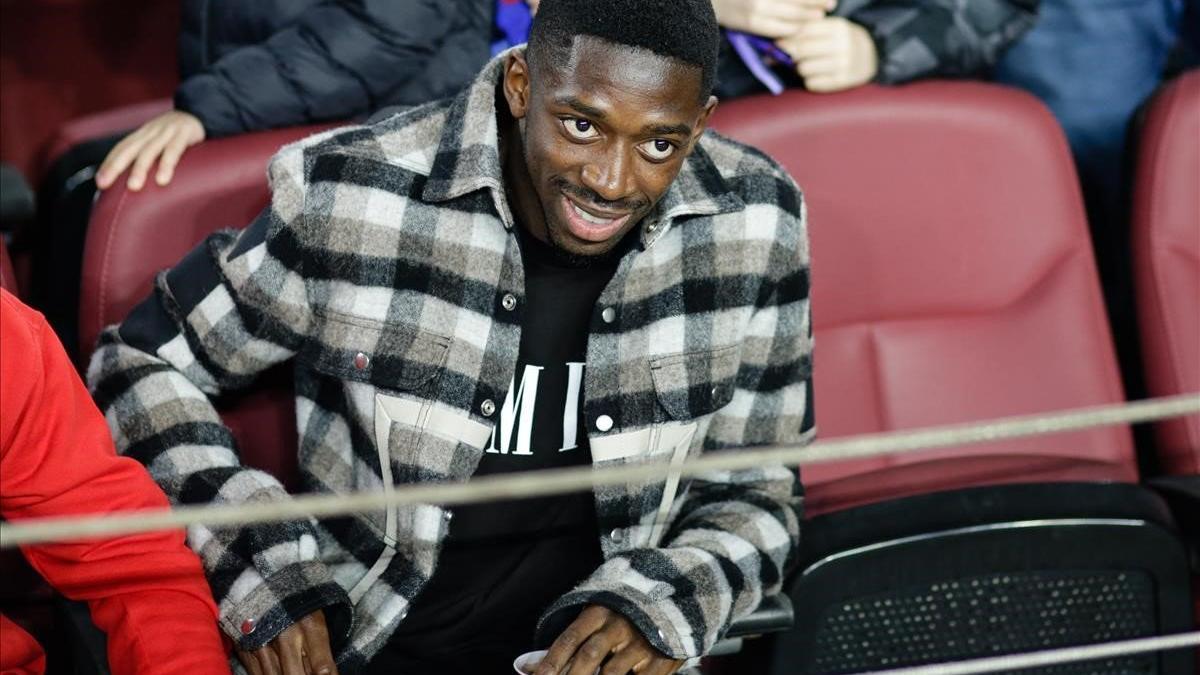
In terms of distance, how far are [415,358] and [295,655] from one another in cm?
28

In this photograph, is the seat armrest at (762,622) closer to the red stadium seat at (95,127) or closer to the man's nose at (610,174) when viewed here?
the man's nose at (610,174)

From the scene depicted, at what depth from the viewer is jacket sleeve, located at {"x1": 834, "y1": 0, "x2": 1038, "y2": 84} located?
175cm

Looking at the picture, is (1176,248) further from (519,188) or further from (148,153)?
(148,153)

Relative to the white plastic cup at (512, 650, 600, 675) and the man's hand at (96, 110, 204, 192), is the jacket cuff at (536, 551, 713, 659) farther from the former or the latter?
the man's hand at (96, 110, 204, 192)

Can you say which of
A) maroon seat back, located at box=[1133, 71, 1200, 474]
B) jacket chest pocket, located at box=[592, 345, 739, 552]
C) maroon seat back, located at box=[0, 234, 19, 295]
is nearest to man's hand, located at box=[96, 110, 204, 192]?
maroon seat back, located at box=[0, 234, 19, 295]

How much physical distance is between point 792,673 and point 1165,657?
393mm

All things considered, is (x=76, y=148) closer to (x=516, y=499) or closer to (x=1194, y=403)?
(x=516, y=499)

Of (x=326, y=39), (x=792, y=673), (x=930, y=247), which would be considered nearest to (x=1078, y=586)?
(x=792, y=673)

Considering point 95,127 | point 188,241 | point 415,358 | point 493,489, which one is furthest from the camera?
point 95,127

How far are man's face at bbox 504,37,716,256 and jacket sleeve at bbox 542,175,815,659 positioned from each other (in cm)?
19

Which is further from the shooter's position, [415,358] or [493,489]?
[415,358]

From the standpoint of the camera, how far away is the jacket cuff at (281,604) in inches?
49.1

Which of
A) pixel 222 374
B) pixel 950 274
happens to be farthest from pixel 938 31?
pixel 222 374

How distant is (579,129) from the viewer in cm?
125
